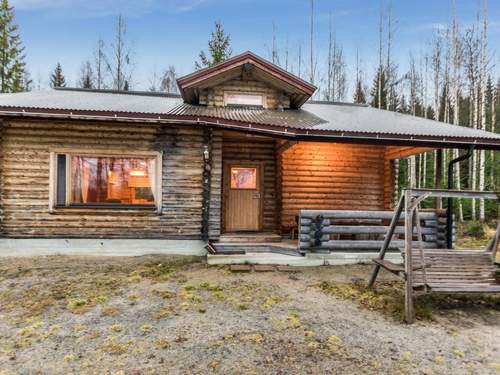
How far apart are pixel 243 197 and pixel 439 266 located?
551cm

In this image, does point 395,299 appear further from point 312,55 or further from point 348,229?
point 312,55

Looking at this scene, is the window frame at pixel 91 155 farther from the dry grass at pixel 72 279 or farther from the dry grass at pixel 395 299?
the dry grass at pixel 395 299

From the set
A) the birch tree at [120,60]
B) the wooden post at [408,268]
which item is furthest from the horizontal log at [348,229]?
the birch tree at [120,60]

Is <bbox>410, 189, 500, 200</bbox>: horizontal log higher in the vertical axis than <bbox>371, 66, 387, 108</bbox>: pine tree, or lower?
lower

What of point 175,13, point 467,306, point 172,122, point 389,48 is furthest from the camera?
point 175,13

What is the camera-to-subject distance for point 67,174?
6.96 meters

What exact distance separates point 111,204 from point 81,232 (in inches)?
35.7

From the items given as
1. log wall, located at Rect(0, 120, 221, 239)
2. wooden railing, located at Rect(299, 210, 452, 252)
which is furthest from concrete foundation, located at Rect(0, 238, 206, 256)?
wooden railing, located at Rect(299, 210, 452, 252)

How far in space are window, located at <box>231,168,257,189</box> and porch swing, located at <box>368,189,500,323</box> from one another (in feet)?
15.8

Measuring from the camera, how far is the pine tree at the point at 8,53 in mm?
21328

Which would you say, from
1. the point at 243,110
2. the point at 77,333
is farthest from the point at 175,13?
the point at 77,333

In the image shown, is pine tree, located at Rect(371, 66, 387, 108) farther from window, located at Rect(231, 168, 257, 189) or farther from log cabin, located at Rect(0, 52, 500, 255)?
window, located at Rect(231, 168, 257, 189)

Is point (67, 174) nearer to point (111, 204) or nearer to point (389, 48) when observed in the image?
point (111, 204)

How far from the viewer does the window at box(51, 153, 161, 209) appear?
23.4ft
